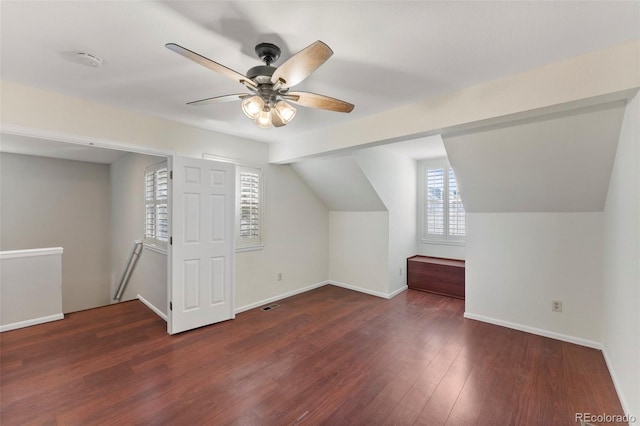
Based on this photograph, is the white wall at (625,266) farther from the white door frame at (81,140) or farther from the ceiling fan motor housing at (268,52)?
the white door frame at (81,140)

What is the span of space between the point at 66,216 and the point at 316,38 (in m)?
6.47

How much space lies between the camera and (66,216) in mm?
5477

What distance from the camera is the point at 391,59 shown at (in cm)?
195

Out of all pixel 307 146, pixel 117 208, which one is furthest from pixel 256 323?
pixel 117 208

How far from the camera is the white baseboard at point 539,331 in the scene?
2913mm

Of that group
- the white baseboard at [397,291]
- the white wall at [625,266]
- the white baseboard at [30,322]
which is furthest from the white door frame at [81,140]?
the white wall at [625,266]

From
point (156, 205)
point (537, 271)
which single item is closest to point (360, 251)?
point (537, 271)

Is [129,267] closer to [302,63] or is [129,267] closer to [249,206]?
[249,206]

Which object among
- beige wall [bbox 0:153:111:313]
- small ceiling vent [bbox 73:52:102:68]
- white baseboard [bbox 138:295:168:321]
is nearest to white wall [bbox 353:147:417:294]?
small ceiling vent [bbox 73:52:102:68]

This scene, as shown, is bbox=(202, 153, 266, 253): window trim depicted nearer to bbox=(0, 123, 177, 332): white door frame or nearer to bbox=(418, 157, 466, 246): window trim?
bbox=(0, 123, 177, 332): white door frame

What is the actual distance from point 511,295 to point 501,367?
1239 millimetres

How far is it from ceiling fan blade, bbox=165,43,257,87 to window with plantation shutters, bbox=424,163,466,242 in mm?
4383

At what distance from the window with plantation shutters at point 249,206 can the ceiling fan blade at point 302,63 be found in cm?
253

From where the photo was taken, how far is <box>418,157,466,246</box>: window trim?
16.8ft
